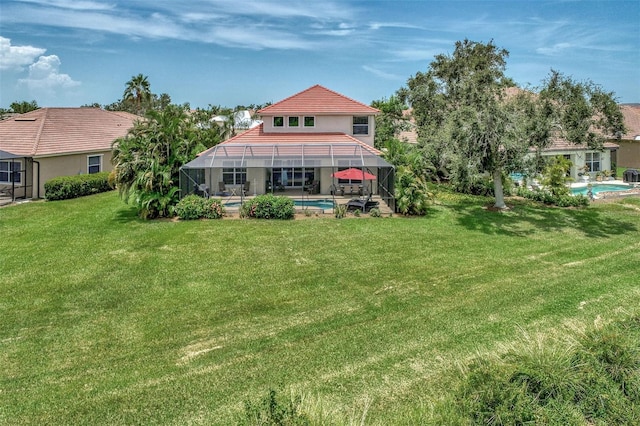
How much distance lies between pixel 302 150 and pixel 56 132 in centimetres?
1718

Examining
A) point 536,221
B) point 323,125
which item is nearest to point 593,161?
point 536,221

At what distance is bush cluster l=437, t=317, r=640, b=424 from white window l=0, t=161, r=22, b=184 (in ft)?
92.4

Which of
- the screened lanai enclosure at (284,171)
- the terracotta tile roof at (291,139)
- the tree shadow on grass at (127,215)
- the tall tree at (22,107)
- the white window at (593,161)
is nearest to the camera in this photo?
the tree shadow on grass at (127,215)

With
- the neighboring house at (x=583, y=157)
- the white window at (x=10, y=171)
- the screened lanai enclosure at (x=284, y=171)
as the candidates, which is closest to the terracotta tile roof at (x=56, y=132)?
the white window at (x=10, y=171)

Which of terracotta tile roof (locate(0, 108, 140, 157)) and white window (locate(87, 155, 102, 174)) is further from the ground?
terracotta tile roof (locate(0, 108, 140, 157))

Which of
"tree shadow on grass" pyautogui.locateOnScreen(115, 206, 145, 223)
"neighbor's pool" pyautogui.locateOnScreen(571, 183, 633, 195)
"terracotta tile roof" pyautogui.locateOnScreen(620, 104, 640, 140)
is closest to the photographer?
"tree shadow on grass" pyautogui.locateOnScreen(115, 206, 145, 223)

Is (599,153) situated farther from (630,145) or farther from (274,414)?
(274,414)

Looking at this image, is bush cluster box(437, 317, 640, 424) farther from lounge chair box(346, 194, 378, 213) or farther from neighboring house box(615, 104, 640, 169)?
neighboring house box(615, 104, 640, 169)

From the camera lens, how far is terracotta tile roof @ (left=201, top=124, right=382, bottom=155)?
27131 millimetres

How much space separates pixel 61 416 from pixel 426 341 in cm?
639

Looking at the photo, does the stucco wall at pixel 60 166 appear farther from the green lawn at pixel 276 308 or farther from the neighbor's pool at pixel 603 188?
the neighbor's pool at pixel 603 188

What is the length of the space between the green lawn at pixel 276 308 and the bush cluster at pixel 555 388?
29.7 inches

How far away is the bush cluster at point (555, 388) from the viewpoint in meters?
5.38

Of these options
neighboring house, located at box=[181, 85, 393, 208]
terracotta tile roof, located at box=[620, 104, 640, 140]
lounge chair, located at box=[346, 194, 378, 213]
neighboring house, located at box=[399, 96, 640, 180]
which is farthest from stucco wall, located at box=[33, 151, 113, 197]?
terracotta tile roof, located at box=[620, 104, 640, 140]
